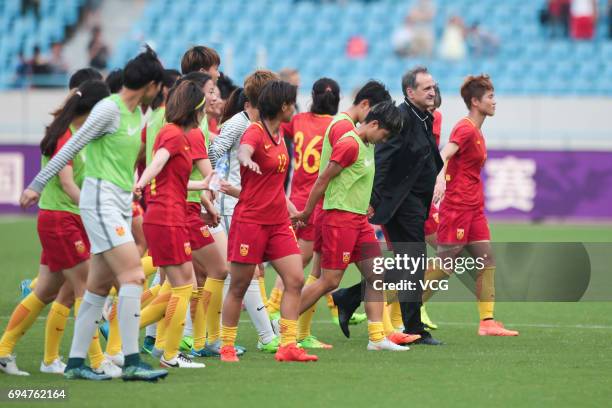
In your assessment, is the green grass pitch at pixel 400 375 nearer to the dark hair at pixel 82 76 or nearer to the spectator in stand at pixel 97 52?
the dark hair at pixel 82 76

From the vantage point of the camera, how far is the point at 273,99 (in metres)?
8.41

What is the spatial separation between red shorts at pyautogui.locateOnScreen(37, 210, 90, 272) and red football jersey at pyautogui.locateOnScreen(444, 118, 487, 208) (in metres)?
3.89

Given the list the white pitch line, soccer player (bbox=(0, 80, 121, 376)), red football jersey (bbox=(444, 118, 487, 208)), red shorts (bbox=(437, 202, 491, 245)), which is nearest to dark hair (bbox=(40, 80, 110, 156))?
soccer player (bbox=(0, 80, 121, 376))

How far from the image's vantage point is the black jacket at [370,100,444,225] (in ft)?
31.9

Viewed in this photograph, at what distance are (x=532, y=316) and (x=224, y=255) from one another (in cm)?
422

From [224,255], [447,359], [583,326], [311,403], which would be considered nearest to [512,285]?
[583,326]

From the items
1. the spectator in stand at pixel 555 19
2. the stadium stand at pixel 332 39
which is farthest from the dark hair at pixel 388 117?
the spectator in stand at pixel 555 19

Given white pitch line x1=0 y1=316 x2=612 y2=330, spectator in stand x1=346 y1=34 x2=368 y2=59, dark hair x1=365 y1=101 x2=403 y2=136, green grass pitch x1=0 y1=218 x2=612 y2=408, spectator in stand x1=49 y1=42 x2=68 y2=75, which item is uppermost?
spectator in stand x1=346 y1=34 x2=368 y2=59

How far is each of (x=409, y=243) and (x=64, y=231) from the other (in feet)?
10.5

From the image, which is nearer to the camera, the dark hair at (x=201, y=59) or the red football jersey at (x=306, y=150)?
the dark hair at (x=201, y=59)

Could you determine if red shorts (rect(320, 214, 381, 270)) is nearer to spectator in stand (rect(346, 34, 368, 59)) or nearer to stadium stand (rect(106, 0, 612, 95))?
stadium stand (rect(106, 0, 612, 95))

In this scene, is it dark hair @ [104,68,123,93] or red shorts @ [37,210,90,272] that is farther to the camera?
dark hair @ [104,68,123,93]

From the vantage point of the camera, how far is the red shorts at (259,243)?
27.7 feet

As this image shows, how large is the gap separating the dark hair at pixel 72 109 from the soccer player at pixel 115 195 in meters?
0.37
